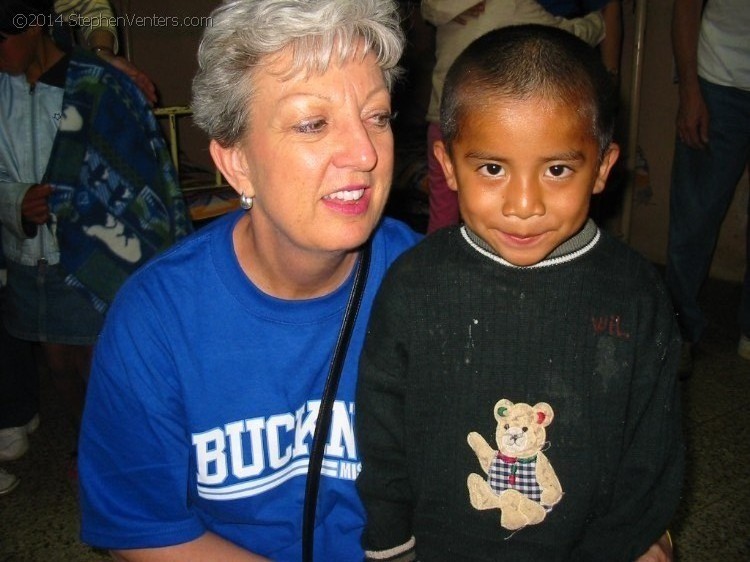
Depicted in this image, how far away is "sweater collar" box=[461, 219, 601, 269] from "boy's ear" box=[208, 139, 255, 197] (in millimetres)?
481

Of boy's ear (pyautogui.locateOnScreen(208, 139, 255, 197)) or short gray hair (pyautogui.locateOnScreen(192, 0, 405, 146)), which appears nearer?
short gray hair (pyautogui.locateOnScreen(192, 0, 405, 146))

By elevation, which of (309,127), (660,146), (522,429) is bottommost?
(660,146)

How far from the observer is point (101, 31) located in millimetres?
2643

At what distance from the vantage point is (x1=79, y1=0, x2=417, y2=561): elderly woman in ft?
4.09

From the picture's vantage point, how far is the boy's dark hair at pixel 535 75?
1.17 metres

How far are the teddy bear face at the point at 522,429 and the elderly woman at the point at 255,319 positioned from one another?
345 mm

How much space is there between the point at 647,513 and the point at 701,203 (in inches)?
97.2

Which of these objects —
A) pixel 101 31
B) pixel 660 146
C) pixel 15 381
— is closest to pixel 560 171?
pixel 101 31

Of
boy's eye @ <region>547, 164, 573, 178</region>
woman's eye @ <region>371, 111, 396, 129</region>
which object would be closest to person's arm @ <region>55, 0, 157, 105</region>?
woman's eye @ <region>371, 111, 396, 129</region>

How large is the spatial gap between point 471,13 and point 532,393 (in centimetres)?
179

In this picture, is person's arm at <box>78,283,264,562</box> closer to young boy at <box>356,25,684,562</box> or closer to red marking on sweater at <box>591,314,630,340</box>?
young boy at <box>356,25,684,562</box>

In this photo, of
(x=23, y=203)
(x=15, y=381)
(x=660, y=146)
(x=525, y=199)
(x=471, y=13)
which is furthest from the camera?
(x=660, y=146)

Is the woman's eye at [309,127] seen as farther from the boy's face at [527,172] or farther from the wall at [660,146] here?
the wall at [660,146]

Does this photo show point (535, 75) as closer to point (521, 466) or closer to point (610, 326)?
point (610, 326)
